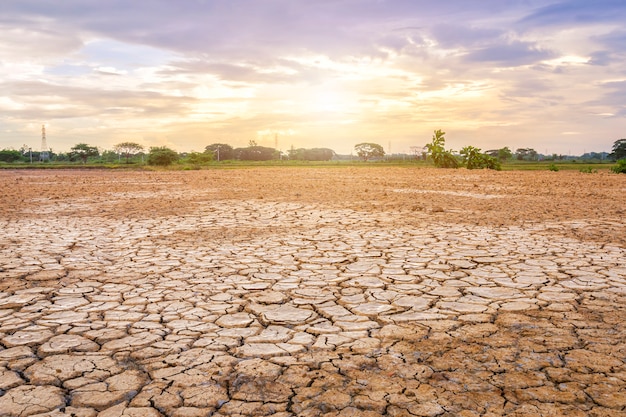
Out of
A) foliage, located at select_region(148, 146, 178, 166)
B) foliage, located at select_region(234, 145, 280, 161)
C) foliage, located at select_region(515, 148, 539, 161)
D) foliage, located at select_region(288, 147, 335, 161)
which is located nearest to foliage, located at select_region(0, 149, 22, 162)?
foliage, located at select_region(234, 145, 280, 161)

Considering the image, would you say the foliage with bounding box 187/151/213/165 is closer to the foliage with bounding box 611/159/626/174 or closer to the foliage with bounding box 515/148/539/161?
the foliage with bounding box 611/159/626/174

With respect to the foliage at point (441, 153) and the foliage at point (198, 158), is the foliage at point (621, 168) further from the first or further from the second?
the foliage at point (198, 158)

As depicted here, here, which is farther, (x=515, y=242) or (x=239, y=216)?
(x=239, y=216)

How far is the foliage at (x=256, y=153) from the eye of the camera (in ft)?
243

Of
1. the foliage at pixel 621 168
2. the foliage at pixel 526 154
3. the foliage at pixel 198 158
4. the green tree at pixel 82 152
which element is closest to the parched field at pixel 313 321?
the foliage at pixel 621 168

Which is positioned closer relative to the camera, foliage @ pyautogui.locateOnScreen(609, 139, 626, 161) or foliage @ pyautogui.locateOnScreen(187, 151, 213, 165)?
foliage @ pyautogui.locateOnScreen(187, 151, 213, 165)

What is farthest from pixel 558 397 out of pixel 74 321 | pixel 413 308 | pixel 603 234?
pixel 603 234

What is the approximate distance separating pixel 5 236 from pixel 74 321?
432 centimetres

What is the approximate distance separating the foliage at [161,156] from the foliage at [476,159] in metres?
21.0

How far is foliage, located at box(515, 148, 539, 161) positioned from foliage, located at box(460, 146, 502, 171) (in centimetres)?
5343

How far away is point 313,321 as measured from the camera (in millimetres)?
3689

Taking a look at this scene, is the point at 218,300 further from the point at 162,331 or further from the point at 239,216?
the point at 239,216

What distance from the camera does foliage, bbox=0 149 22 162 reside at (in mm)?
58547

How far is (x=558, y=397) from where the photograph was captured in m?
2.57
